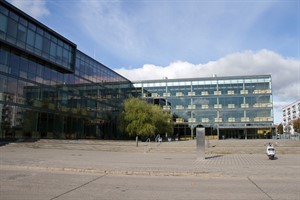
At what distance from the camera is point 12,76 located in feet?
120

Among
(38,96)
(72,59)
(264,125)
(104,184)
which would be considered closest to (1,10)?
(38,96)

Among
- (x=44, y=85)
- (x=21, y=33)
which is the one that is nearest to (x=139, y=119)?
(x=44, y=85)

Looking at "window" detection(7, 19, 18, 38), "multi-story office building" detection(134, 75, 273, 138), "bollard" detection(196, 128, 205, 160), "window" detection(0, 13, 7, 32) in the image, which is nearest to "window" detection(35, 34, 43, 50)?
"window" detection(7, 19, 18, 38)

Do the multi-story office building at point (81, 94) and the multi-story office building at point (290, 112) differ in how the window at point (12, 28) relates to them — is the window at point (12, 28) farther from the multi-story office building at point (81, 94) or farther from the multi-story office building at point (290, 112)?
the multi-story office building at point (290, 112)

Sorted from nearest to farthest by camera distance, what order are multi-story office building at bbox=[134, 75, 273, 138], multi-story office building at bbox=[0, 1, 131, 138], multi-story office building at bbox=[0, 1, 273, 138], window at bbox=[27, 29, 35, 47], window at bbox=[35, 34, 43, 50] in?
multi-story office building at bbox=[0, 1, 131, 138], multi-story office building at bbox=[0, 1, 273, 138], window at bbox=[27, 29, 35, 47], window at bbox=[35, 34, 43, 50], multi-story office building at bbox=[134, 75, 273, 138]

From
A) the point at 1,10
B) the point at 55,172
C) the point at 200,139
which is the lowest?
the point at 55,172

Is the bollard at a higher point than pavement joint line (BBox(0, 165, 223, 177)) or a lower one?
higher

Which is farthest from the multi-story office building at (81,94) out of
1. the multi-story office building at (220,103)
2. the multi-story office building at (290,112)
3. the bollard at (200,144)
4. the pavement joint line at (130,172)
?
the multi-story office building at (290,112)

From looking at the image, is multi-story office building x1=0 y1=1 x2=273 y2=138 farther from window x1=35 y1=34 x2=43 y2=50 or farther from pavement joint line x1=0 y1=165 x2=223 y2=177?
pavement joint line x1=0 y1=165 x2=223 y2=177

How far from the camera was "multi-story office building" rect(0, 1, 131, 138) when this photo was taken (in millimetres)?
35531

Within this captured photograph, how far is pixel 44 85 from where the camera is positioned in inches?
1672

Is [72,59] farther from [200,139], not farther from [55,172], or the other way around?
[55,172]

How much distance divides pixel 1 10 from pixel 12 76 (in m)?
7.45

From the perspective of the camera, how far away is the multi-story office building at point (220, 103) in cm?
7494
